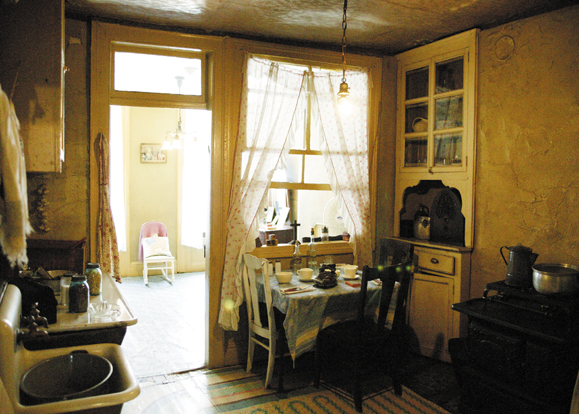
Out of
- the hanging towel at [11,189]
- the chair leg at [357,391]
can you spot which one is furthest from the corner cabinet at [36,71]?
the chair leg at [357,391]

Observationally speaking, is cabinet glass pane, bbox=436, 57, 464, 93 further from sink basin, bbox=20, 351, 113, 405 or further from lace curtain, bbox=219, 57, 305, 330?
sink basin, bbox=20, 351, 113, 405

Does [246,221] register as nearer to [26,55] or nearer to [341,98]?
[341,98]

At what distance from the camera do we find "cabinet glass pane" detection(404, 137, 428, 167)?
3926 mm

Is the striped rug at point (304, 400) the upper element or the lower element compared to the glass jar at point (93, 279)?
lower

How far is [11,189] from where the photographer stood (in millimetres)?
1199

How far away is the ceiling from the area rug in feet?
9.00

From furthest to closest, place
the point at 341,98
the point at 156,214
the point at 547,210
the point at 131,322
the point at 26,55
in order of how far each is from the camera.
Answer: the point at 156,214 < the point at 547,210 < the point at 341,98 < the point at 26,55 < the point at 131,322

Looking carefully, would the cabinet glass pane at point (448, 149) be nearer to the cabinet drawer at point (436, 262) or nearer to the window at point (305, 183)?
the cabinet drawer at point (436, 262)

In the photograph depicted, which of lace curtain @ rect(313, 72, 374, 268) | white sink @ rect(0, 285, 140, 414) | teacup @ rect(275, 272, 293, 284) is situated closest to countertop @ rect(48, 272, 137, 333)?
white sink @ rect(0, 285, 140, 414)

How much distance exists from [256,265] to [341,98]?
52.5 inches

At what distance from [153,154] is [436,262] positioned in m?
4.92

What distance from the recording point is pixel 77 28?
10.3ft

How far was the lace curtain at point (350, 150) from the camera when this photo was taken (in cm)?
378

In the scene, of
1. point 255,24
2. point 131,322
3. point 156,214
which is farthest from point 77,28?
point 156,214
